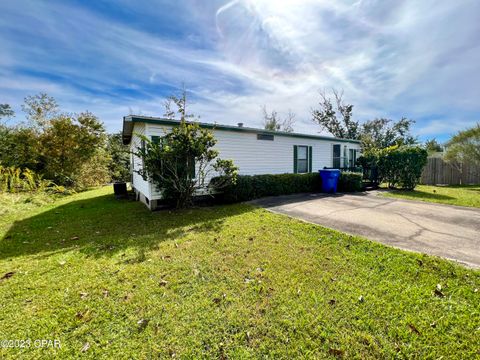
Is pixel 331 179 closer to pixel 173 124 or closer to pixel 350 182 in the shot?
pixel 350 182

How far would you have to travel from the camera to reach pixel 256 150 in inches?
377

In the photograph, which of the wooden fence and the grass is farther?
the wooden fence

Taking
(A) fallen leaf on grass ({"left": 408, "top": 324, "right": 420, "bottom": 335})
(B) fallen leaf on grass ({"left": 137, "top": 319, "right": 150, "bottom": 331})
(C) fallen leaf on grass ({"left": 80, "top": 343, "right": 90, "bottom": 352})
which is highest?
(A) fallen leaf on grass ({"left": 408, "top": 324, "right": 420, "bottom": 335})

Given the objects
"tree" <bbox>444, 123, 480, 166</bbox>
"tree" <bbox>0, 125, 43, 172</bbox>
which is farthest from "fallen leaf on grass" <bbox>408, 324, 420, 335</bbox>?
"tree" <bbox>0, 125, 43, 172</bbox>

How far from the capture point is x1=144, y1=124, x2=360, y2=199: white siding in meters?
8.40

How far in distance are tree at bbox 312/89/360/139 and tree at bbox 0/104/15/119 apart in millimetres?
32110

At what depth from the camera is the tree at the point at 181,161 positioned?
246 inches

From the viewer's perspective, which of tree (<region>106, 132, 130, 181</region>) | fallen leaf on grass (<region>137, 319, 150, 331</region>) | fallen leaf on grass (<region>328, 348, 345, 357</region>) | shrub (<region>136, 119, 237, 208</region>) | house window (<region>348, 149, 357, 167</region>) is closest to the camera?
fallen leaf on grass (<region>328, 348, 345, 357</region>)

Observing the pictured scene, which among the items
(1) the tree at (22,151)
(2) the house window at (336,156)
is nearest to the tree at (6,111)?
(1) the tree at (22,151)

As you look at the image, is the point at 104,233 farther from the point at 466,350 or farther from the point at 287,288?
the point at 466,350

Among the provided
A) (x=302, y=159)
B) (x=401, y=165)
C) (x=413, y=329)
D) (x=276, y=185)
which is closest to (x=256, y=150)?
(x=276, y=185)

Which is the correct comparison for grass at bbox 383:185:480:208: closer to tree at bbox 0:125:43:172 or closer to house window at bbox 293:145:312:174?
house window at bbox 293:145:312:174

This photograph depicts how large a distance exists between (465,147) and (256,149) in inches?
530

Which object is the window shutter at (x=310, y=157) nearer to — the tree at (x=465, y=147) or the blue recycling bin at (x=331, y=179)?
the blue recycling bin at (x=331, y=179)
